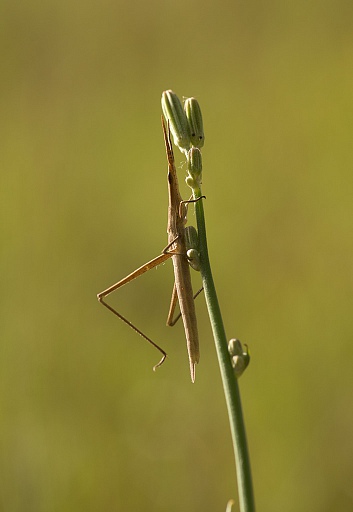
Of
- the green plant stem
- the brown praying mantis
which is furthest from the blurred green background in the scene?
the green plant stem

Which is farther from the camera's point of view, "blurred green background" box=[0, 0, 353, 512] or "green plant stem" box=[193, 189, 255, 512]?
"blurred green background" box=[0, 0, 353, 512]

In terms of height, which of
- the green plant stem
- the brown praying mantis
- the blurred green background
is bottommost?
the green plant stem

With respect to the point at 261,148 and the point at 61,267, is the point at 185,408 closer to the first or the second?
the point at 61,267

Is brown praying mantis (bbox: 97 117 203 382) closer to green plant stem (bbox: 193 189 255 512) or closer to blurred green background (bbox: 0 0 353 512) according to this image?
green plant stem (bbox: 193 189 255 512)

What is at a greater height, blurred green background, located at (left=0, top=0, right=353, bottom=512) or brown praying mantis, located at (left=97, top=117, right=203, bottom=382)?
blurred green background, located at (left=0, top=0, right=353, bottom=512)

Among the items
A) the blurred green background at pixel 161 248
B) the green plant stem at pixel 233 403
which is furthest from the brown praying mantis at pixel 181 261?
the blurred green background at pixel 161 248

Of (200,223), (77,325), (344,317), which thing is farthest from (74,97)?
(200,223)

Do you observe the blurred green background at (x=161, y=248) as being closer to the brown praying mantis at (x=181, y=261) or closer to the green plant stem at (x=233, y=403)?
the brown praying mantis at (x=181, y=261)

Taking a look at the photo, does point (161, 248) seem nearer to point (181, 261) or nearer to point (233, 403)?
point (181, 261)

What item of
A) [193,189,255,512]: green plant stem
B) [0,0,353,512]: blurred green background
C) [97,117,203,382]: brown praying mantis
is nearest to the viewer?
[193,189,255,512]: green plant stem
